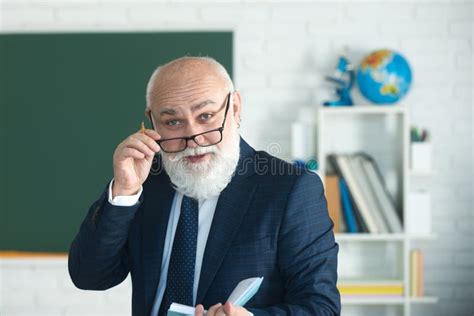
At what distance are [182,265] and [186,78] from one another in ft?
1.47

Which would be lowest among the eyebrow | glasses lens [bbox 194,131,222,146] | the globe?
glasses lens [bbox 194,131,222,146]

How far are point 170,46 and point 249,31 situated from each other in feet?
1.39

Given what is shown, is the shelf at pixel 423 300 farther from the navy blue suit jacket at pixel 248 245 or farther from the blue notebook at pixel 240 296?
the blue notebook at pixel 240 296

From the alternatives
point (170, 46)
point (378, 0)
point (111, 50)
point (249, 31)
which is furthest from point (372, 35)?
point (111, 50)

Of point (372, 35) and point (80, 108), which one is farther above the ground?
point (372, 35)

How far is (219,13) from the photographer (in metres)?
3.80

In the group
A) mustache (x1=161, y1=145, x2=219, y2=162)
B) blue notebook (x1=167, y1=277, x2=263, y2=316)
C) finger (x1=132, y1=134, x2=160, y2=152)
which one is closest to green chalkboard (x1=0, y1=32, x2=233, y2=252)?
mustache (x1=161, y1=145, x2=219, y2=162)

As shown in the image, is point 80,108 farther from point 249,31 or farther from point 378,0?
point 378,0

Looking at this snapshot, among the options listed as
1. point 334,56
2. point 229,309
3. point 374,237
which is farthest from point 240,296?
point 334,56

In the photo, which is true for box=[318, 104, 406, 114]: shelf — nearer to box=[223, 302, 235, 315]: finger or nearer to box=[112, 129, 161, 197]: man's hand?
box=[112, 129, 161, 197]: man's hand

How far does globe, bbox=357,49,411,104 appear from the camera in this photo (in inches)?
140

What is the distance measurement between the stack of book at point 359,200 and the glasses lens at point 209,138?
190 cm

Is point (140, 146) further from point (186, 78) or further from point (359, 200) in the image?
point (359, 200)

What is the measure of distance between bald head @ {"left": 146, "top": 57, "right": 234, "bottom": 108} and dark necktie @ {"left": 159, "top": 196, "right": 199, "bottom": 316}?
1.01ft
